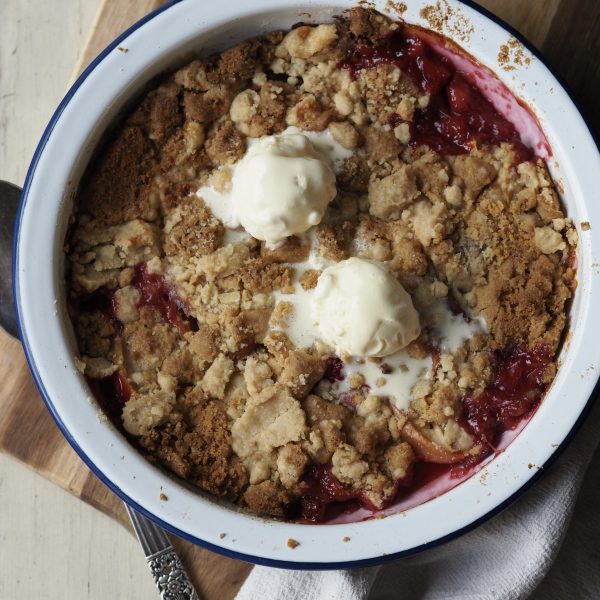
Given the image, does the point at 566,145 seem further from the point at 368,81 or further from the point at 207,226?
the point at 207,226

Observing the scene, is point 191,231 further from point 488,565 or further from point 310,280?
point 488,565

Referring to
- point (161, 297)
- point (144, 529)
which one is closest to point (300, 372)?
point (161, 297)

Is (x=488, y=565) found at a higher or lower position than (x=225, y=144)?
lower

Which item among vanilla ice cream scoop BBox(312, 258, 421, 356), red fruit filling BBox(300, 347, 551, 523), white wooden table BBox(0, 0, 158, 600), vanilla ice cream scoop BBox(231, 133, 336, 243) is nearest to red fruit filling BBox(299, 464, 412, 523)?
red fruit filling BBox(300, 347, 551, 523)

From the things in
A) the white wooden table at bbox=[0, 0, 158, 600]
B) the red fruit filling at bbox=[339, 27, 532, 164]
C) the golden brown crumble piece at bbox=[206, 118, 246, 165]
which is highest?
the red fruit filling at bbox=[339, 27, 532, 164]

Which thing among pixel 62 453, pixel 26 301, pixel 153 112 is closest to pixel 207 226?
pixel 153 112

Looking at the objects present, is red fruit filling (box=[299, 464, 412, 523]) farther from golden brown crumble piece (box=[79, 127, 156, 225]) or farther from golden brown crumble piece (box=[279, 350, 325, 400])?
golden brown crumble piece (box=[79, 127, 156, 225])
